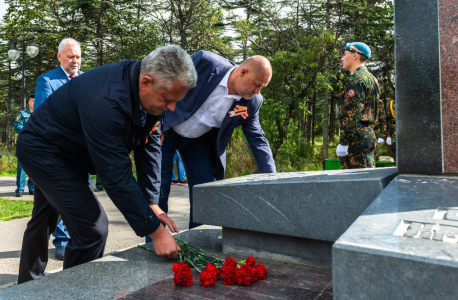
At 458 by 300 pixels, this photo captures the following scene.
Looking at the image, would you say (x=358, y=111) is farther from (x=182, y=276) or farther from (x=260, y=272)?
(x=182, y=276)

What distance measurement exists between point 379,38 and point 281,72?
6857 millimetres

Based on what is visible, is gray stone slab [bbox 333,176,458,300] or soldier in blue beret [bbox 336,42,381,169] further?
soldier in blue beret [bbox 336,42,381,169]

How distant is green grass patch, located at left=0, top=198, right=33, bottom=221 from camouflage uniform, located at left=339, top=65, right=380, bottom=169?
4.83 m

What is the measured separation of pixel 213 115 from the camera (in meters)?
3.52

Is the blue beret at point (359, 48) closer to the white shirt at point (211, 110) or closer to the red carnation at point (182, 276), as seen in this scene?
the white shirt at point (211, 110)

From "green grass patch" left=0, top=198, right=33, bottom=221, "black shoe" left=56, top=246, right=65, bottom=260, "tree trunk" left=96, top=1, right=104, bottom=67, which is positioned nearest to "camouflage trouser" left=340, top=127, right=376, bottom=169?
"black shoe" left=56, top=246, right=65, bottom=260

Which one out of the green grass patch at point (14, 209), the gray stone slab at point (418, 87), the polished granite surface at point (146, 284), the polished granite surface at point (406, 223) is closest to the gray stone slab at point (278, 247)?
the polished granite surface at point (146, 284)

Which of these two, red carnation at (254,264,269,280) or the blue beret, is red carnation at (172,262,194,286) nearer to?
red carnation at (254,264,269,280)

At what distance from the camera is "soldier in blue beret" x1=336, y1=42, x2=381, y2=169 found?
467 centimetres

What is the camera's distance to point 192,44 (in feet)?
42.1

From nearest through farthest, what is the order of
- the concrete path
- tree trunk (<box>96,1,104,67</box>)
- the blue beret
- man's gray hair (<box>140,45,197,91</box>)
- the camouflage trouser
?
man's gray hair (<box>140,45,197,91</box>)
the concrete path
the camouflage trouser
the blue beret
tree trunk (<box>96,1,104,67</box>)

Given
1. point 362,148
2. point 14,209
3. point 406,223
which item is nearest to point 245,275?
point 406,223

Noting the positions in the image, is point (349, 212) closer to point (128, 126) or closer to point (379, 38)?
point (128, 126)

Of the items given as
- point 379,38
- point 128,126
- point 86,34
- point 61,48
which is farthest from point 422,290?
point 86,34
